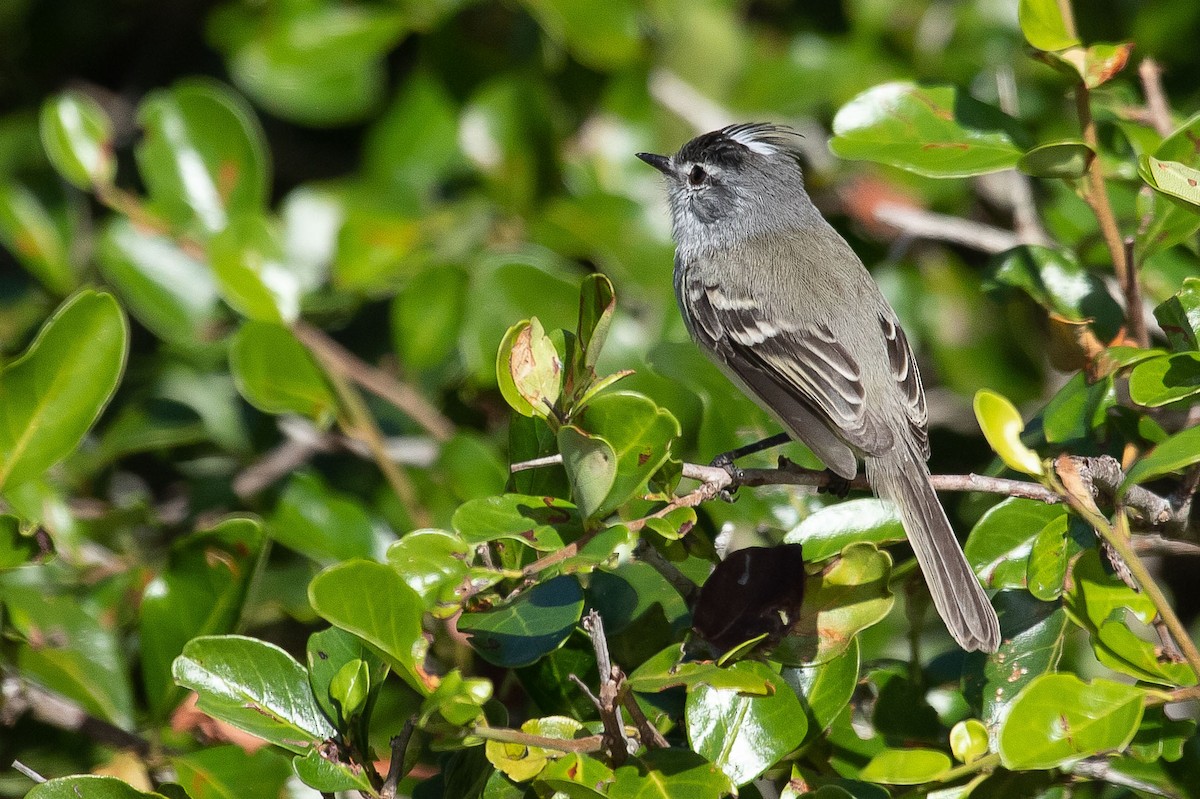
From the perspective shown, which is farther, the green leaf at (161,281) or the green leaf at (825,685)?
the green leaf at (161,281)

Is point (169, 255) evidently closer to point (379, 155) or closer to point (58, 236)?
point (58, 236)

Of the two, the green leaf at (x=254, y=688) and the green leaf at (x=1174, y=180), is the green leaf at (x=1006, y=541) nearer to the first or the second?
the green leaf at (x=1174, y=180)

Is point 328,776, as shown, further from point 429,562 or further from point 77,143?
point 77,143

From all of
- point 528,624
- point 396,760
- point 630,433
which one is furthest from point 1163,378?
point 396,760

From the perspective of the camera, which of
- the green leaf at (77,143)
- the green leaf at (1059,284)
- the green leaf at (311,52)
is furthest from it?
the green leaf at (311,52)

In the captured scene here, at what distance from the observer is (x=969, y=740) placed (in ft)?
5.72

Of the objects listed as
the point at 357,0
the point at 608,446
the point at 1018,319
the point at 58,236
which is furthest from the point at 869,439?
the point at 58,236

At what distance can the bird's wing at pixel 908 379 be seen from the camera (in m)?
3.02

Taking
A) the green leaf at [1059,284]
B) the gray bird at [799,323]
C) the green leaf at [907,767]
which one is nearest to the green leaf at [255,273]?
the gray bird at [799,323]

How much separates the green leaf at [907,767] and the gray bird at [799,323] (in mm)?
477

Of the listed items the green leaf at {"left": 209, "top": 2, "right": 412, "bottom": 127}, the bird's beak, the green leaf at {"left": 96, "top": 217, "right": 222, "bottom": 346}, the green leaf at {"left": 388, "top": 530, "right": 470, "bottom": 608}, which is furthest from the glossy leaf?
the green leaf at {"left": 209, "top": 2, "right": 412, "bottom": 127}

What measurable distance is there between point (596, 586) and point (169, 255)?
191 cm

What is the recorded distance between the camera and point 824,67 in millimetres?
3941

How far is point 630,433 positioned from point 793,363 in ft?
4.60
